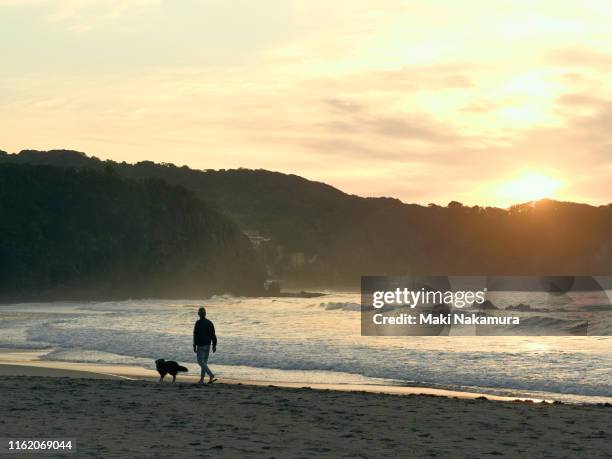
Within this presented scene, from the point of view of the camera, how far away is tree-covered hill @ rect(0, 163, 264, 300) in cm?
11250

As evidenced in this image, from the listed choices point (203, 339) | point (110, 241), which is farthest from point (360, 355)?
point (110, 241)

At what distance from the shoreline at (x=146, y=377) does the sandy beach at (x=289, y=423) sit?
1.68 m

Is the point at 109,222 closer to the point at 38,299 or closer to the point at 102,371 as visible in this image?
the point at 38,299

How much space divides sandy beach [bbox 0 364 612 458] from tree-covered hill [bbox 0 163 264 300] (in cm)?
9330

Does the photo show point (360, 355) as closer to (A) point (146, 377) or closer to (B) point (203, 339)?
(A) point (146, 377)

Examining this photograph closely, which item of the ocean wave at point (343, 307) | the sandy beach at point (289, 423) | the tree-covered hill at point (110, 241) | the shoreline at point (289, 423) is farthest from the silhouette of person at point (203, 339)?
the tree-covered hill at point (110, 241)

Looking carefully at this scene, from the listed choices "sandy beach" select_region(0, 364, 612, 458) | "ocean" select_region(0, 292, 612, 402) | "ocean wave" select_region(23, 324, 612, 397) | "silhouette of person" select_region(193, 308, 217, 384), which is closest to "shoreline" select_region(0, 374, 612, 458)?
"sandy beach" select_region(0, 364, 612, 458)

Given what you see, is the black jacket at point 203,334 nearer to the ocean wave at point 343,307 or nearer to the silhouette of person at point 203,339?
the silhouette of person at point 203,339

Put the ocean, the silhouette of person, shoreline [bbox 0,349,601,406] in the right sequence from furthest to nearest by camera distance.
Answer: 1. the ocean
2. the silhouette of person
3. shoreline [bbox 0,349,601,406]

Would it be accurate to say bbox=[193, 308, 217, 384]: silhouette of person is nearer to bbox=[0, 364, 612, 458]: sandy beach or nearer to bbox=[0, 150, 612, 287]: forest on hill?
bbox=[0, 364, 612, 458]: sandy beach

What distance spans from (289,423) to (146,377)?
381 inches

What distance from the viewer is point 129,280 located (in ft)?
376

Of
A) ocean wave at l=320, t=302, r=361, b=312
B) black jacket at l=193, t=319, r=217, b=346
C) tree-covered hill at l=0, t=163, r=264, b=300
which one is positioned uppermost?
tree-covered hill at l=0, t=163, r=264, b=300

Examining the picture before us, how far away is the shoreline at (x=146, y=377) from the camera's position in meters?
18.7
